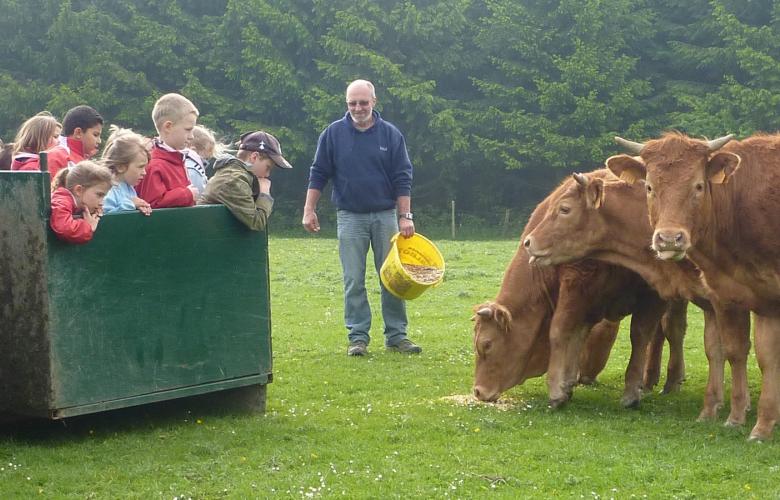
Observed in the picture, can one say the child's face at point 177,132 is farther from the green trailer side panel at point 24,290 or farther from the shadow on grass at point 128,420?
the shadow on grass at point 128,420

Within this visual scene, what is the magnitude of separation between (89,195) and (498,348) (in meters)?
3.80

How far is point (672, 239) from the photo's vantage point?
754cm

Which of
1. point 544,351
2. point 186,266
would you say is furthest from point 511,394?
point 186,266

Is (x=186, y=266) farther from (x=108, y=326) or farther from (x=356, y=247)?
(x=356, y=247)

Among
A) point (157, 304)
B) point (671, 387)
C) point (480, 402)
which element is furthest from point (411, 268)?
point (157, 304)

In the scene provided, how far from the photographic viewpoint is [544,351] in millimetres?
9703

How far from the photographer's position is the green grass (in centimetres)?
662

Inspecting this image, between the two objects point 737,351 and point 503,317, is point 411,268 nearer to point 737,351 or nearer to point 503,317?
point 503,317

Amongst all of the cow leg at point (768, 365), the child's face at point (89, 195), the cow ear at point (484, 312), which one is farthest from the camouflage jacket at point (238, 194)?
the cow leg at point (768, 365)

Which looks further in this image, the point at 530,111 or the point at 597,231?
the point at 530,111

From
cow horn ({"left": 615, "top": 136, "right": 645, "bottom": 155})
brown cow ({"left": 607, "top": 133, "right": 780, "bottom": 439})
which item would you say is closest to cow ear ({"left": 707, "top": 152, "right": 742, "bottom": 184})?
brown cow ({"left": 607, "top": 133, "right": 780, "bottom": 439})

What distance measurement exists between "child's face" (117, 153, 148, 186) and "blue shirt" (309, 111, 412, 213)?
378cm

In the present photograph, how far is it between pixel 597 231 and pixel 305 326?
6.11 meters

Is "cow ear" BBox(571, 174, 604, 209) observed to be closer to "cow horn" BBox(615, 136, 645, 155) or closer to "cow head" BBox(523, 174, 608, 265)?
"cow head" BBox(523, 174, 608, 265)
